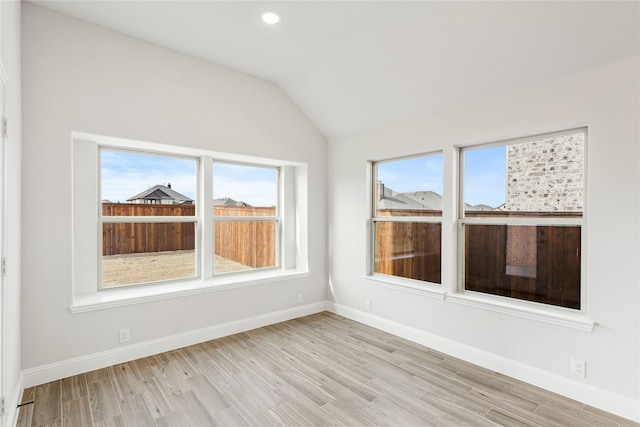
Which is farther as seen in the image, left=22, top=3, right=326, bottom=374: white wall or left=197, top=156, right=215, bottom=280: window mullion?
left=197, top=156, right=215, bottom=280: window mullion

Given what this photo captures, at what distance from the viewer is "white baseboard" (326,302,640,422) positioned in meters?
2.27

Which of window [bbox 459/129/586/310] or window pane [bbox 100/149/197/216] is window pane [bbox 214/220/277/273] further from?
window [bbox 459/129/586/310]

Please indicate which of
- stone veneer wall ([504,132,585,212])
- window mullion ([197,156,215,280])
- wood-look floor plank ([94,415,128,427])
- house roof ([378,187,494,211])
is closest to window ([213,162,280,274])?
window mullion ([197,156,215,280])

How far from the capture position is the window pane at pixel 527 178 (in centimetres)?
260

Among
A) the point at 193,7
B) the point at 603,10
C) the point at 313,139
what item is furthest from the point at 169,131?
the point at 603,10

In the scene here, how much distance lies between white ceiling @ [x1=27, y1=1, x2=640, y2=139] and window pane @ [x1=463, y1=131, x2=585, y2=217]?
539 millimetres

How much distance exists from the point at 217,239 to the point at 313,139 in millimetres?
1810

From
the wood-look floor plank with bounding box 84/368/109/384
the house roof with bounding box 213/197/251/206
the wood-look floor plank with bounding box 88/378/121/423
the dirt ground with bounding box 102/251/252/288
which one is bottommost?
the wood-look floor plank with bounding box 88/378/121/423

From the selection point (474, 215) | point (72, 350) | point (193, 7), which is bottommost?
point (72, 350)

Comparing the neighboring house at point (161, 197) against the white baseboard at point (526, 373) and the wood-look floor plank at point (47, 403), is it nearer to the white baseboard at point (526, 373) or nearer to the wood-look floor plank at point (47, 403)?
the wood-look floor plank at point (47, 403)

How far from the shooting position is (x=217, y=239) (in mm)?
3975

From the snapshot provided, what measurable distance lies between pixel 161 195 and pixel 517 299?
3.68 meters

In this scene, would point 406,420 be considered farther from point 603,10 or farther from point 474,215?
point 603,10

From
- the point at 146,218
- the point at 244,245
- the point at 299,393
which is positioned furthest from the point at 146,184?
the point at 299,393
